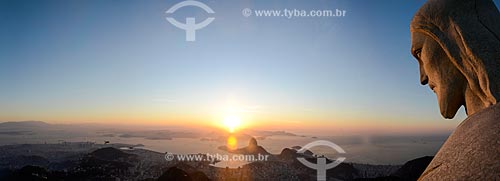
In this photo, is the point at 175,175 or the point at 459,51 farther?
the point at 175,175

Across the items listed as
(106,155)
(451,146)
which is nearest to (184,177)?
(106,155)

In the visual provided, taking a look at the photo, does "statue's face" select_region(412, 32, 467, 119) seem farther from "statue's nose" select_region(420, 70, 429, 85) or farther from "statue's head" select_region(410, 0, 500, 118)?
"statue's nose" select_region(420, 70, 429, 85)

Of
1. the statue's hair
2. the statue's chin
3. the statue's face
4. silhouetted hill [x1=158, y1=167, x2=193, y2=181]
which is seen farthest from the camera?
silhouetted hill [x1=158, y1=167, x2=193, y2=181]

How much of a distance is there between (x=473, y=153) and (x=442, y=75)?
3.33 m

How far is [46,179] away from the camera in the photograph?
34.7m

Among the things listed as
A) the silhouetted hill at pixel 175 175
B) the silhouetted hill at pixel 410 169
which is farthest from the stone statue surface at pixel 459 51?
the silhouetted hill at pixel 175 175

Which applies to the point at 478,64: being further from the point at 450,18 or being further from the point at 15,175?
the point at 15,175

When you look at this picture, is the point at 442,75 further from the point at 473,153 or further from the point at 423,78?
the point at 473,153

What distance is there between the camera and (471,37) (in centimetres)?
412

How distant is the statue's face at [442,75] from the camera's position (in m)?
4.66

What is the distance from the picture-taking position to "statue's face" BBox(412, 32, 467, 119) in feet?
15.3

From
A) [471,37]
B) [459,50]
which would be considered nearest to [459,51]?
[459,50]

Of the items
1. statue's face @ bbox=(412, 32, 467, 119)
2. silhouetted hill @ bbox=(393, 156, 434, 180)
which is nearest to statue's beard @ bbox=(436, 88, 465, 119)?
statue's face @ bbox=(412, 32, 467, 119)

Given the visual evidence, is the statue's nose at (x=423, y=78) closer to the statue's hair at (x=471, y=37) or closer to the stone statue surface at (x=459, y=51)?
the stone statue surface at (x=459, y=51)
